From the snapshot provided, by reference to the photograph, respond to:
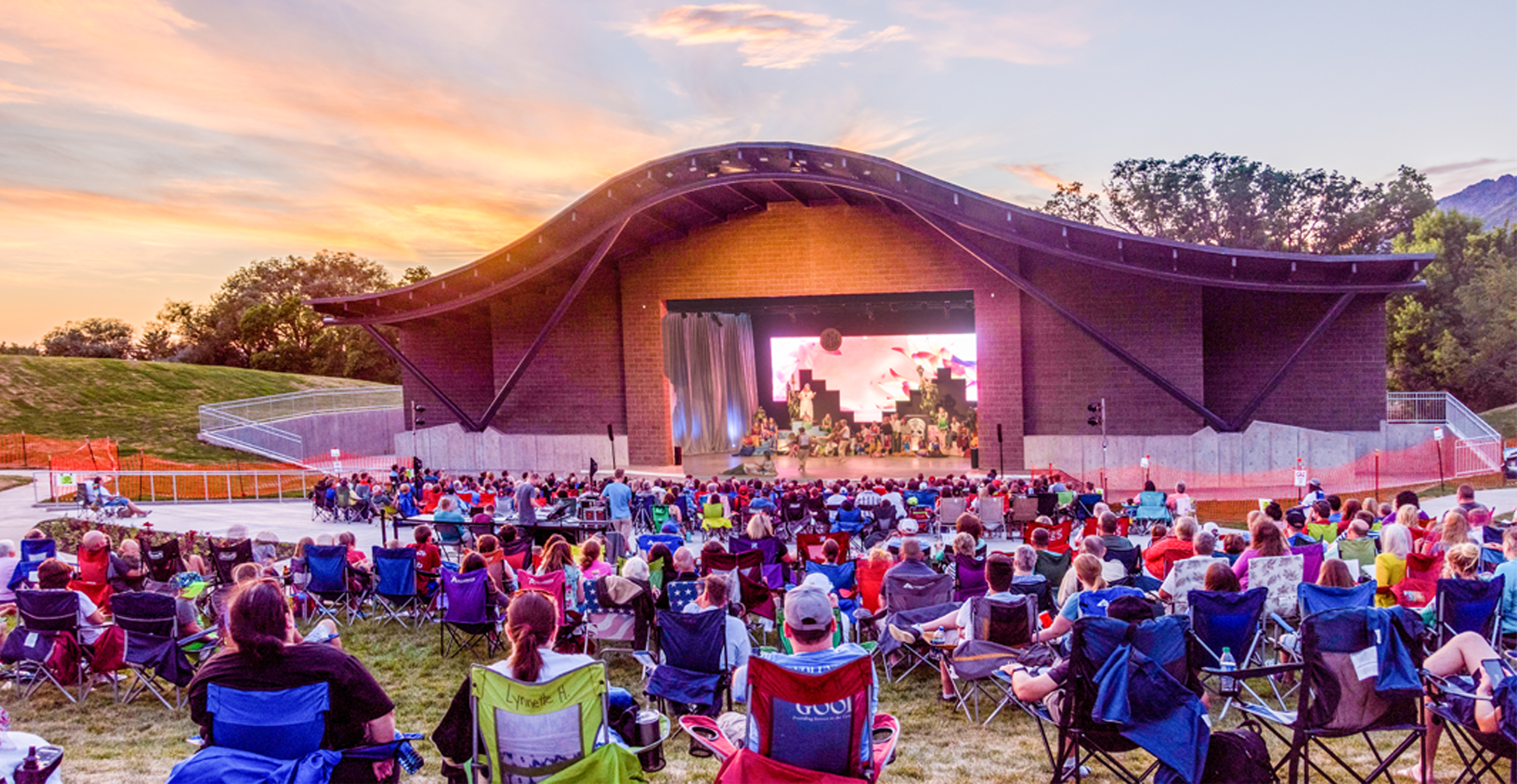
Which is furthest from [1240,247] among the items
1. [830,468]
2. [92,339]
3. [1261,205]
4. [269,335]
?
[92,339]

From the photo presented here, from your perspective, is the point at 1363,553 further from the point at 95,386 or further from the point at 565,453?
the point at 95,386

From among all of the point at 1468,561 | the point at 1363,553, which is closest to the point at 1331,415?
the point at 1363,553

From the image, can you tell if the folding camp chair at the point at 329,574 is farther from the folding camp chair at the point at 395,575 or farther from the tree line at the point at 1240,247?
the tree line at the point at 1240,247

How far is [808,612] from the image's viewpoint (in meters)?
3.88

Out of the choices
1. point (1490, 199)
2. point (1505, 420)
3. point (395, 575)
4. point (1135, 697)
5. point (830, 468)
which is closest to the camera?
point (1135, 697)

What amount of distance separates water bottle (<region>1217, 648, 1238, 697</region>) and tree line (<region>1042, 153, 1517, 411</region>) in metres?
32.7

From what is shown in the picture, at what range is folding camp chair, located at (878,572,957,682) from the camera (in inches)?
262

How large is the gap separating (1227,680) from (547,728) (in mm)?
4290

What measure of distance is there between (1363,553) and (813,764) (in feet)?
20.6

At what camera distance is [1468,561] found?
5.35m

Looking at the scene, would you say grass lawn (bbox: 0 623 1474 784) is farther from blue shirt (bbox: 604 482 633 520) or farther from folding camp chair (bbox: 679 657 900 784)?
blue shirt (bbox: 604 482 633 520)

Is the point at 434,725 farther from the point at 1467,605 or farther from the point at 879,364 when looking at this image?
the point at 879,364

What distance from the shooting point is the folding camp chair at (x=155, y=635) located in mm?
6422

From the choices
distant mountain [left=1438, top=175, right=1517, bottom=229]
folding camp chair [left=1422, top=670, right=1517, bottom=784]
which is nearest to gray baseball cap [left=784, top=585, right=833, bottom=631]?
folding camp chair [left=1422, top=670, right=1517, bottom=784]
